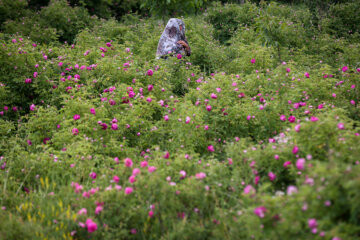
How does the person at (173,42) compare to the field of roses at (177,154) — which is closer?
the field of roses at (177,154)

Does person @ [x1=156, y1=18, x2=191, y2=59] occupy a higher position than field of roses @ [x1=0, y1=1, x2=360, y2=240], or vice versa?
person @ [x1=156, y1=18, x2=191, y2=59]

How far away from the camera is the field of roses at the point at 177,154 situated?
1952 mm

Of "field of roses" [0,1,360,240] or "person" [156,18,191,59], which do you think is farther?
"person" [156,18,191,59]

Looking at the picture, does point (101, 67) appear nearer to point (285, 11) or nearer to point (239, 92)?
point (239, 92)

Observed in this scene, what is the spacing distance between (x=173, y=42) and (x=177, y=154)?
3593mm

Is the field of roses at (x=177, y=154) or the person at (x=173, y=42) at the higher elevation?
the person at (x=173, y=42)

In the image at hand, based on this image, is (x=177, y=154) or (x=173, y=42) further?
(x=173, y=42)

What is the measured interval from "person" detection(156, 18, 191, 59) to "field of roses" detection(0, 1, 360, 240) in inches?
21.2

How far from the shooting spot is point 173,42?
587 centimetres

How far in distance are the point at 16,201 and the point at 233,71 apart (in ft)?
13.3

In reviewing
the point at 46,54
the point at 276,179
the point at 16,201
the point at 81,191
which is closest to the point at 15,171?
the point at 16,201

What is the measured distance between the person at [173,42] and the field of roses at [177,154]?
538 mm

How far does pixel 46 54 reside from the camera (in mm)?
5684

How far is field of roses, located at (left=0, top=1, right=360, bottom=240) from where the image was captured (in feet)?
6.40
